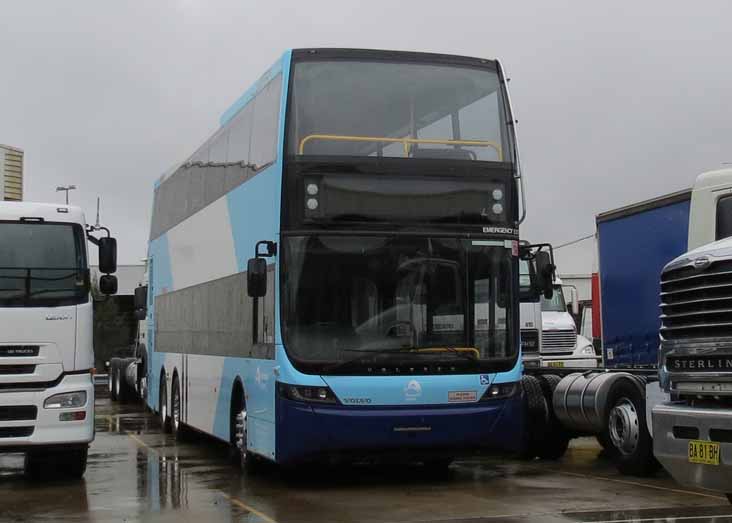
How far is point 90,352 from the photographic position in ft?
46.3

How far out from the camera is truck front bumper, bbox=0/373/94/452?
13.5 meters

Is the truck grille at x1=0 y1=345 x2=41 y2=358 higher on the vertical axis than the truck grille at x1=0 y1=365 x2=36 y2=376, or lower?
higher

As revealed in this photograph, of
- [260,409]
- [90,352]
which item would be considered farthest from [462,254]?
[90,352]

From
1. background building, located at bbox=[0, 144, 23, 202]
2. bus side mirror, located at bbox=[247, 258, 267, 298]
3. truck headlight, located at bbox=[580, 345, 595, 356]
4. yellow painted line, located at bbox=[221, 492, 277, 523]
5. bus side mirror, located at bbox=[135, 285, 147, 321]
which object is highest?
background building, located at bbox=[0, 144, 23, 202]

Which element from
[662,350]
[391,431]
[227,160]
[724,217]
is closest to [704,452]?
[662,350]

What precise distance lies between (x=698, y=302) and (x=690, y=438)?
0.93 metres

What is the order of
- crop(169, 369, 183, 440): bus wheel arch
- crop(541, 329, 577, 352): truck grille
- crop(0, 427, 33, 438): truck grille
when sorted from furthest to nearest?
1. crop(541, 329, 577, 352): truck grille
2. crop(169, 369, 183, 440): bus wheel arch
3. crop(0, 427, 33, 438): truck grille

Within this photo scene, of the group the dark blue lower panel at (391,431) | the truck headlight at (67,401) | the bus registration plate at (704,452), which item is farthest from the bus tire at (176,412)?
the bus registration plate at (704,452)

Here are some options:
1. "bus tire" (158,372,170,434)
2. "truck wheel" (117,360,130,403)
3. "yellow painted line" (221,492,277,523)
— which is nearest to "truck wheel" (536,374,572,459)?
"yellow painted line" (221,492,277,523)

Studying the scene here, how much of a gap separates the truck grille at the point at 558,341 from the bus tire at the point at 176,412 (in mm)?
9229

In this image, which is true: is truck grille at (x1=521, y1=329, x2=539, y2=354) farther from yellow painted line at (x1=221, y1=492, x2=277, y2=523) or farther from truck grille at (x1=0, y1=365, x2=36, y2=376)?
truck grille at (x1=0, y1=365, x2=36, y2=376)

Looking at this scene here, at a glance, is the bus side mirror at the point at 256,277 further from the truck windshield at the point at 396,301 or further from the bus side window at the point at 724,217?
the bus side window at the point at 724,217

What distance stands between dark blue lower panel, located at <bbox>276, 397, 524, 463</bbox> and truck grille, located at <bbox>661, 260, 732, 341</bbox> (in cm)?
415

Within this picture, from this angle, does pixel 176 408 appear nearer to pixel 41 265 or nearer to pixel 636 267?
pixel 41 265
